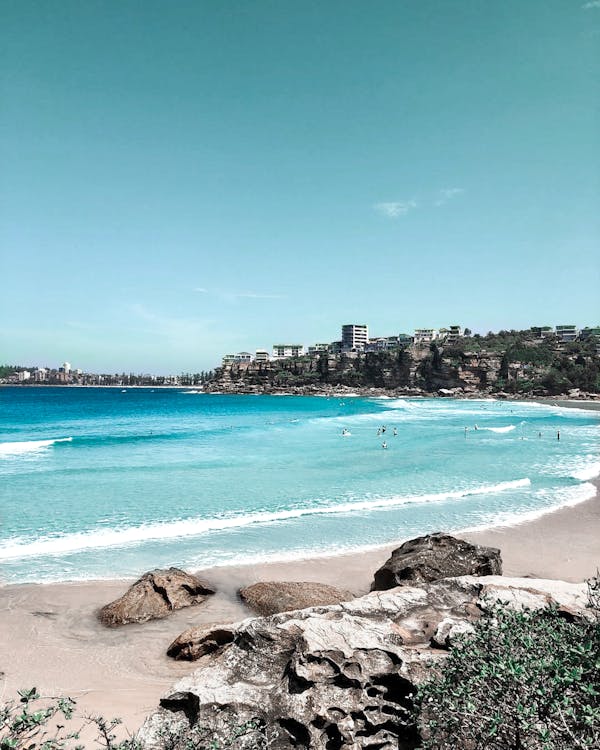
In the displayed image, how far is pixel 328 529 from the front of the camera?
14000 mm

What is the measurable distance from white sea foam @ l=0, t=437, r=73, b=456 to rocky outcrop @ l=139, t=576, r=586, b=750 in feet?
96.6

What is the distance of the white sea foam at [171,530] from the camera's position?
40.4 ft

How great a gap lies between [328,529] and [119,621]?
694cm

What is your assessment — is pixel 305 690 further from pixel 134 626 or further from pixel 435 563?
pixel 435 563

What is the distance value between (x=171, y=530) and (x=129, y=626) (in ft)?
19.0

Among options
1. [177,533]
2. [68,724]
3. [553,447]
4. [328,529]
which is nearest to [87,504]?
[177,533]

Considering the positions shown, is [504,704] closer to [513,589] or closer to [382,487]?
[513,589]

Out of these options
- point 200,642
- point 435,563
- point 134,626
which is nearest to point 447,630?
point 200,642

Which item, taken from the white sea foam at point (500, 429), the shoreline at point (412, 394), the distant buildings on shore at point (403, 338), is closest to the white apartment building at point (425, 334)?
the distant buildings on shore at point (403, 338)

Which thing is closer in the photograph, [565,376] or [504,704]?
[504,704]

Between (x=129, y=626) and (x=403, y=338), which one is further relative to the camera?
(x=403, y=338)

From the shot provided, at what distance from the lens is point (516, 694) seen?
290 cm

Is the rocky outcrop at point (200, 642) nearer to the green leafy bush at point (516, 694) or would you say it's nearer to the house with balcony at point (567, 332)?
the green leafy bush at point (516, 694)

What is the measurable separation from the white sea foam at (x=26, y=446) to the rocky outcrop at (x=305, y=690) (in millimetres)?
29442
